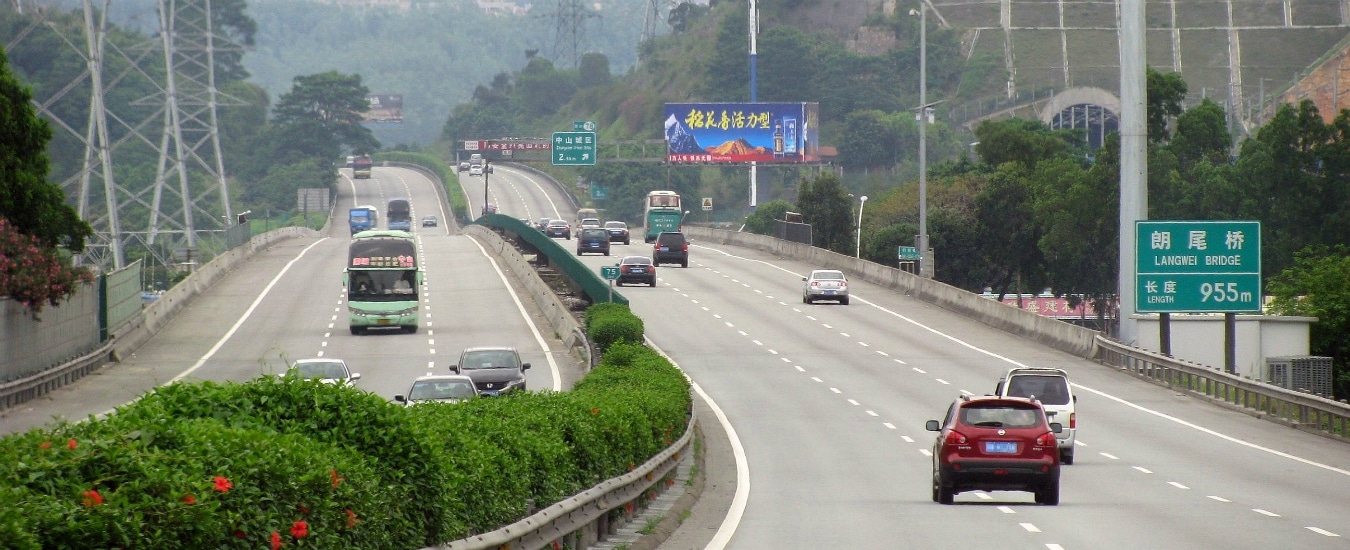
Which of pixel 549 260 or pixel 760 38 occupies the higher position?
pixel 760 38

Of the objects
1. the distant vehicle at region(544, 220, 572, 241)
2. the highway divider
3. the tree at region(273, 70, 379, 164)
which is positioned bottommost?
the highway divider

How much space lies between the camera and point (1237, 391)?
1518 inches

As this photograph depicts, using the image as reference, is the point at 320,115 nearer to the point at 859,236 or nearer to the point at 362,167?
the point at 362,167

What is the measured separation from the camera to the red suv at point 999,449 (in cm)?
2119

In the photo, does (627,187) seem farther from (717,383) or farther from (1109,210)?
(717,383)

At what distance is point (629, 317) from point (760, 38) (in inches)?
5652

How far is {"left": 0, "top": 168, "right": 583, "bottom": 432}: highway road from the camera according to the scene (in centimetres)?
4009

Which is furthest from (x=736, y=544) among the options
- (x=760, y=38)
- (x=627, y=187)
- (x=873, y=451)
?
(x=760, y=38)

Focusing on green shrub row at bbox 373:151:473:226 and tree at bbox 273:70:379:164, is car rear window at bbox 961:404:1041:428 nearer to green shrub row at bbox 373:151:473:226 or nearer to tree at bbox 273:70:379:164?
green shrub row at bbox 373:151:473:226

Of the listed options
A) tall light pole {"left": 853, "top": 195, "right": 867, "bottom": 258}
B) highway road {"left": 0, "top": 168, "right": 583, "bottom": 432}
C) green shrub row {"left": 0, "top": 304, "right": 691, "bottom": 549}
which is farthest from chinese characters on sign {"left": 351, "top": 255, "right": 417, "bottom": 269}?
tall light pole {"left": 853, "top": 195, "right": 867, "bottom": 258}

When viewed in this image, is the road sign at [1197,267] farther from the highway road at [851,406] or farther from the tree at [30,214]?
the tree at [30,214]

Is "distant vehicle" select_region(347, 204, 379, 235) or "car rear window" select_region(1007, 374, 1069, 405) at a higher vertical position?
"distant vehicle" select_region(347, 204, 379, 235)

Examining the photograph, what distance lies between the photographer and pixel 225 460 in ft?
27.9

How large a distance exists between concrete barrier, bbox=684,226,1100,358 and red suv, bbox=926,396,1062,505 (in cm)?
2808
